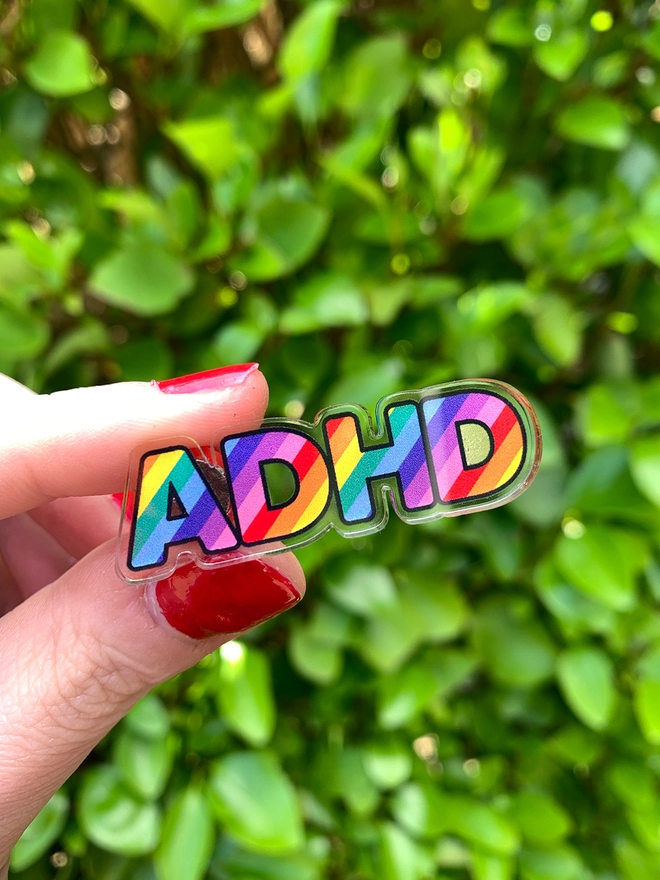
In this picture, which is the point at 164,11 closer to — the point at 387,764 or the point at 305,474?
the point at 305,474

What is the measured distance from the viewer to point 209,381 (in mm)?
347

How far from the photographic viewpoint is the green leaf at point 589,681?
590 millimetres

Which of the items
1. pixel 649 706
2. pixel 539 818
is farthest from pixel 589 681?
pixel 539 818

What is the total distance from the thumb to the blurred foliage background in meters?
0.20

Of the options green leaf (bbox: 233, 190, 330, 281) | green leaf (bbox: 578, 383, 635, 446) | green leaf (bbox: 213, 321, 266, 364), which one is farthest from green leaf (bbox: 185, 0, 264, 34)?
green leaf (bbox: 578, 383, 635, 446)

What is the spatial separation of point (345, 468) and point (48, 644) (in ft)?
0.64

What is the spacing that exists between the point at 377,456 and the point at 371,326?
1.01ft

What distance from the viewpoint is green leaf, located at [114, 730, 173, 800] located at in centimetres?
54

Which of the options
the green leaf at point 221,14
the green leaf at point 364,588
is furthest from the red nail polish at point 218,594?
the green leaf at point 221,14

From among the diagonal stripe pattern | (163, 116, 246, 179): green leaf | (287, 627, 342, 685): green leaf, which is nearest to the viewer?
the diagonal stripe pattern

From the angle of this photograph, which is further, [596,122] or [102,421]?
[596,122]

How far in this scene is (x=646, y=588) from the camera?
0.66 meters

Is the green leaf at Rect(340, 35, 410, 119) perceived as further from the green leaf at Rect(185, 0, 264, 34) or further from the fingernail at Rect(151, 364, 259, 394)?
the fingernail at Rect(151, 364, 259, 394)

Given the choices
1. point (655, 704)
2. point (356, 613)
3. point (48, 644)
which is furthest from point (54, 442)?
point (655, 704)
